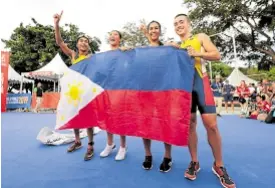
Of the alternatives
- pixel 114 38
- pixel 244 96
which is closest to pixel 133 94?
pixel 114 38

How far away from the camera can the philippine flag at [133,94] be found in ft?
8.21

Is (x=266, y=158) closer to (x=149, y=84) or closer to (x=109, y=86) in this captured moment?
(x=149, y=84)

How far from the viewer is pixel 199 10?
19672 mm

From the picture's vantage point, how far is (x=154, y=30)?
9.28ft

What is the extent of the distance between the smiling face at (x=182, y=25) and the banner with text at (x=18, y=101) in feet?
42.8

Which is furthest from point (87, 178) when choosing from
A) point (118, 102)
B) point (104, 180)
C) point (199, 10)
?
point (199, 10)

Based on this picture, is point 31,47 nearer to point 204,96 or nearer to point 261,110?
point 261,110

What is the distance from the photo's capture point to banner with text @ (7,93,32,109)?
13633mm

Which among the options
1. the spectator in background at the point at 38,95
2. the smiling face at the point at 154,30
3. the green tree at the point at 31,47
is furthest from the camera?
the green tree at the point at 31,47

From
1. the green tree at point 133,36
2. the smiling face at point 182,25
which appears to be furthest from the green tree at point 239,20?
the smiling face at point 182,25

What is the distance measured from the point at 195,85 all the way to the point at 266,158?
1537 millimetres

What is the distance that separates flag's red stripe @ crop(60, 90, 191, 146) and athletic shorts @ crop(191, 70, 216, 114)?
0.09m

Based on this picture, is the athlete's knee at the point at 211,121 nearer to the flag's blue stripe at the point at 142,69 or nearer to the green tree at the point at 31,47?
the flag's blue stripe at the point at 142,69

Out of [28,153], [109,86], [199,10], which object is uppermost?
[199,10]
